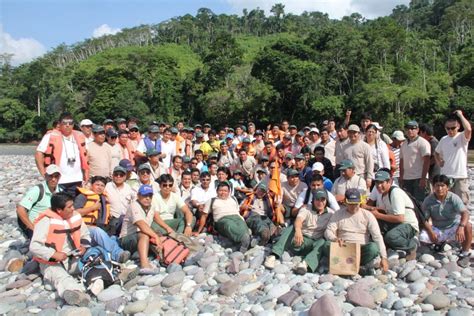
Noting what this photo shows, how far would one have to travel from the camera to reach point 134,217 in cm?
649

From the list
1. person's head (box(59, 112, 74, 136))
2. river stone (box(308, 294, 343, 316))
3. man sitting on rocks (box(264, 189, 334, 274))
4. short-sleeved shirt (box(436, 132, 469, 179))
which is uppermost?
person's head (box(59, 112, 74, 136))

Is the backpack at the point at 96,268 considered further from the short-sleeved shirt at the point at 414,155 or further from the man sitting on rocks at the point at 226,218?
the short-sleeved shirt at the point at 414,155

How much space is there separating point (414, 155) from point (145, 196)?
4714mm

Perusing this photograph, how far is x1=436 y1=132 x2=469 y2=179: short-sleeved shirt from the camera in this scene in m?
7.16

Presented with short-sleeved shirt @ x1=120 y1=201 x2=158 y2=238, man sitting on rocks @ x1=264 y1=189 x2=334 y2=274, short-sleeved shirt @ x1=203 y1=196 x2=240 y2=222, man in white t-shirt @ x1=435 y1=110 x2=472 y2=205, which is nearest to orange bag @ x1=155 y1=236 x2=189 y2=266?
short-sleeved shirt @ x1=120 y1=201 x2=158 y2=238

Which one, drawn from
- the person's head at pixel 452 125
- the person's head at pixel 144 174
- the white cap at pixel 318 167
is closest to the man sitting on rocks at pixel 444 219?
the person's head at pixel 452 125

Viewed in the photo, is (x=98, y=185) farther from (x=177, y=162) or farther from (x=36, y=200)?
(x=177, y=162)

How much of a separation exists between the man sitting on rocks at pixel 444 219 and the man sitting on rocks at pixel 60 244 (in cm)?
506

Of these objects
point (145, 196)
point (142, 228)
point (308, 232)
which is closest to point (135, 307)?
point (142, 228)

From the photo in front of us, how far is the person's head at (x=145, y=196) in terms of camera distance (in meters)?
6.56

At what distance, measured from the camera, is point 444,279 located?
609 cm

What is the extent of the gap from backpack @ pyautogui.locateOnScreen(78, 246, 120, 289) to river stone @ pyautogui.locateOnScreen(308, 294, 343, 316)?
2654mm

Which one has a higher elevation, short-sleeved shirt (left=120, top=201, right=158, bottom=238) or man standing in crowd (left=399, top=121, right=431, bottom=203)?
man standing in crowd (left=399, top=121, right=431, bottom=203)

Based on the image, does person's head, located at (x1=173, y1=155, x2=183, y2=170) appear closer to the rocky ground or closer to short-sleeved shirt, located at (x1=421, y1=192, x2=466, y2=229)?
the rocky ground
